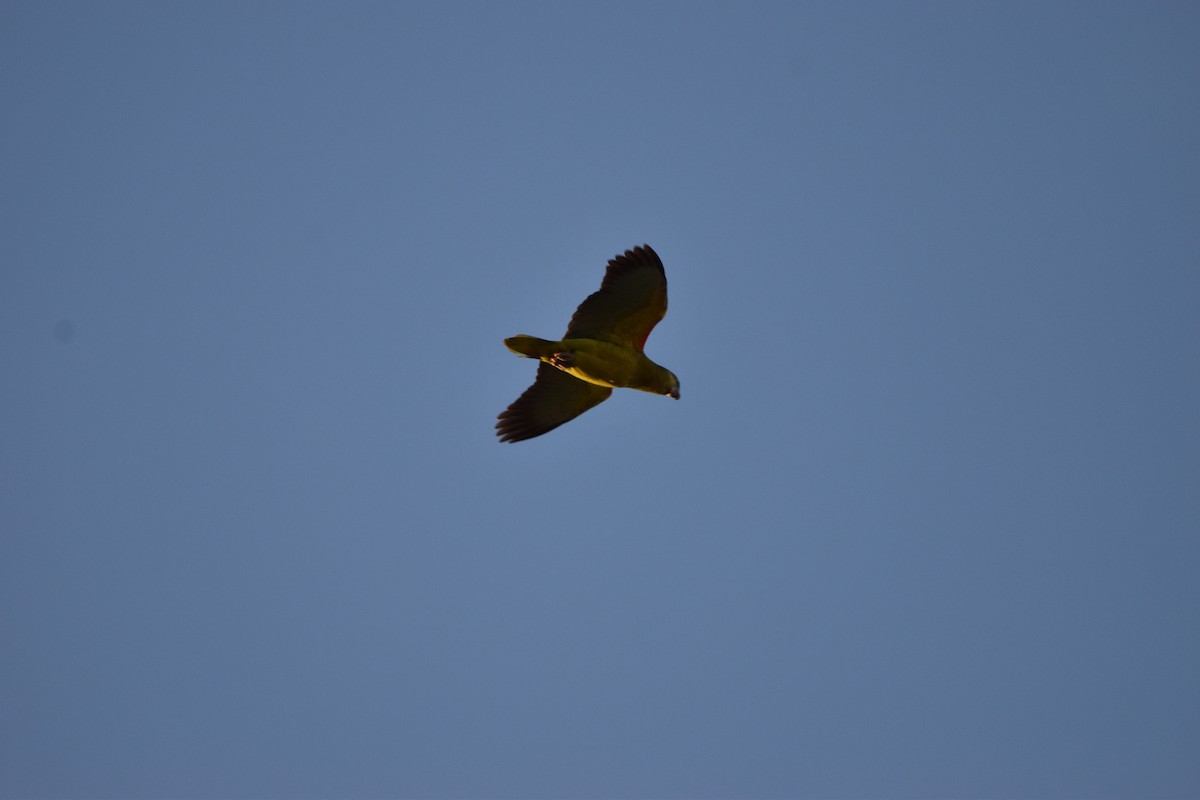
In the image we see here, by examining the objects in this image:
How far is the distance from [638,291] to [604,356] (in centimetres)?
104

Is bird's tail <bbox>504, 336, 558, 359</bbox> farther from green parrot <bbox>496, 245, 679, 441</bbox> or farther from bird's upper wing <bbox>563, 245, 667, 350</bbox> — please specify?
bird's upper wing <bbox>563, 245, 667, 350</bbox>

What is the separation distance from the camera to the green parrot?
1488 centimetres

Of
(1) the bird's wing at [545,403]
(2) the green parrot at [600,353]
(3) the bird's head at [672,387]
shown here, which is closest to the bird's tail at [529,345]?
(2) the green parrot at [600,353]

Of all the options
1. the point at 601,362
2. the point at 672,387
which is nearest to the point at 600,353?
the point at 601,362

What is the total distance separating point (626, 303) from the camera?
15.1m

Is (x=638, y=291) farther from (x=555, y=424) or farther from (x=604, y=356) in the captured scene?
(x=555, y=424)

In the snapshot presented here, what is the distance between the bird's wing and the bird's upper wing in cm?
89

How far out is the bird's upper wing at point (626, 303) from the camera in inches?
587

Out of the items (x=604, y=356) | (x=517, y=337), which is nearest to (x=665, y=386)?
(x=604, y=356)

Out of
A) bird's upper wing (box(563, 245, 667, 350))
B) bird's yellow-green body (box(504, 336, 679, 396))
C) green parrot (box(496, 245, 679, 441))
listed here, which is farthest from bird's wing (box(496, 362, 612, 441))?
bird's upper wing (box(563, 245, 667, 350))

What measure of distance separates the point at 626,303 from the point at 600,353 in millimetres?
825

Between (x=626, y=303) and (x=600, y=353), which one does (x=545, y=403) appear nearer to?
(x=600, y=353)

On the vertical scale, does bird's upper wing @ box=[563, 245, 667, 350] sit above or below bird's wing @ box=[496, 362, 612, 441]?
above

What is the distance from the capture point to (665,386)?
15.6m
